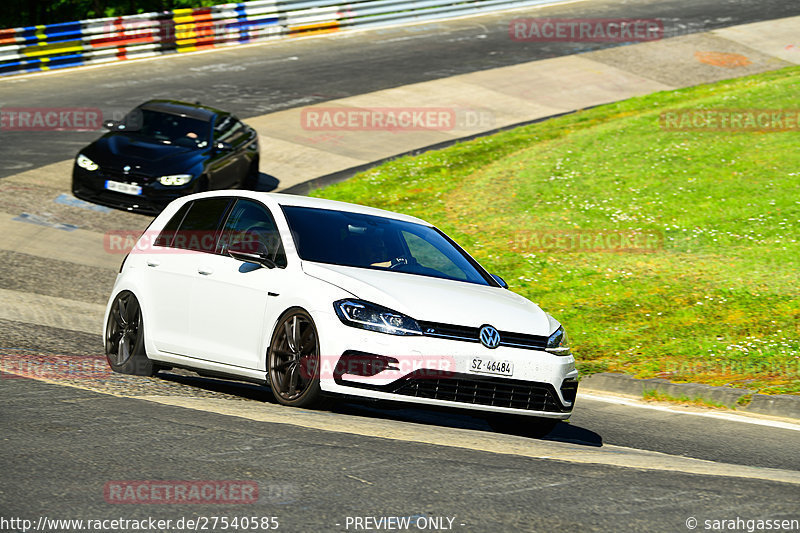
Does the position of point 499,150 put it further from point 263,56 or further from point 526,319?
point 526,319

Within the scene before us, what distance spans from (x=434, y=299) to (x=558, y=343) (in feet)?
3.33

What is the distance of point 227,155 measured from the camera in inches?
741

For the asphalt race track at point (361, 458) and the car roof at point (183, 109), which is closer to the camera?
the asphalt race track at point (361, 458)

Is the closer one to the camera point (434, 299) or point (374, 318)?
point (374, 318)

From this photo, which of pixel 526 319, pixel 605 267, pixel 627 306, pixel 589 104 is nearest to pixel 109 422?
pixel 526 319

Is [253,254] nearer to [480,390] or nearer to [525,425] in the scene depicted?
[480,390]

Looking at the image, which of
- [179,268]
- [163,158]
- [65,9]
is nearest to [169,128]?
[163,158]

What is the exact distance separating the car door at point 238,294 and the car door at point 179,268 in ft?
0.39

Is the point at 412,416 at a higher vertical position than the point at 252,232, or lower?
lower

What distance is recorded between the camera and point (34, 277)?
13.7 m

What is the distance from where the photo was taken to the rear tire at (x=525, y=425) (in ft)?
25.8

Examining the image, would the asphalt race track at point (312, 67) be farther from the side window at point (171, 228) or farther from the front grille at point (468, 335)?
the front grille at point (468, 335)

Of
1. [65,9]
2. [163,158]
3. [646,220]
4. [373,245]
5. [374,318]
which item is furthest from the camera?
[65,9]

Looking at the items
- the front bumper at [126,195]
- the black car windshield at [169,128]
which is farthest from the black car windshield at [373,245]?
the black car windshield at [169,128]
